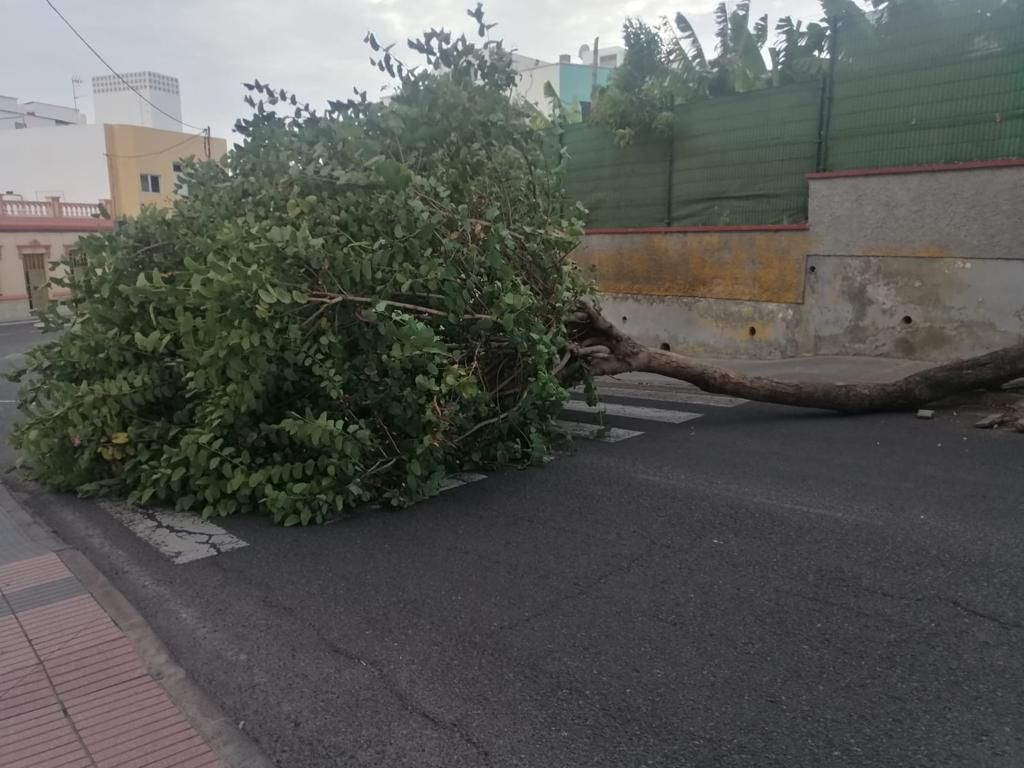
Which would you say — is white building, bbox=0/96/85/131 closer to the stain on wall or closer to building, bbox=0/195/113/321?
building, bbox=0/195/113/321

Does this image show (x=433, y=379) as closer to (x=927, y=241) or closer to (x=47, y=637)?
(x=47, y=637)

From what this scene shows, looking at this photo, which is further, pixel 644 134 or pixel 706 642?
pixel 644 134

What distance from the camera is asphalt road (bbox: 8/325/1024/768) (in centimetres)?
302

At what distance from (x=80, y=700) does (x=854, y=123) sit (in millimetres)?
11278

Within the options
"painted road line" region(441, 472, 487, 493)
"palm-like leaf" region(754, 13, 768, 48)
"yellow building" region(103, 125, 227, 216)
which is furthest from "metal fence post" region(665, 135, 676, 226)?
"yellow building" region(103, 125, 227, 216)

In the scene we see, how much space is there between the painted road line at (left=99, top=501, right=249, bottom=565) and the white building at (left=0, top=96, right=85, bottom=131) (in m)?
50.1

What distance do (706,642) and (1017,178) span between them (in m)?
8.43

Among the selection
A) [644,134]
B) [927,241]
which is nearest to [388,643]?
[927,241]

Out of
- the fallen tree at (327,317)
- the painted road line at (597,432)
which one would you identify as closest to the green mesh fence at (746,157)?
the painted road line at (597,432)

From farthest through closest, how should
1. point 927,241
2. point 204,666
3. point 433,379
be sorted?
point 927,241 < point 433,379 < point 204,666

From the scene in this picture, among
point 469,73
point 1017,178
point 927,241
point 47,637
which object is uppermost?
point 469,73

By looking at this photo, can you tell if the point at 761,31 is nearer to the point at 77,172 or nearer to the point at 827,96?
the point at 827,96

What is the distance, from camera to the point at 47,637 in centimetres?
404

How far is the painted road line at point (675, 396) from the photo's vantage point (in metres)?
9.73
